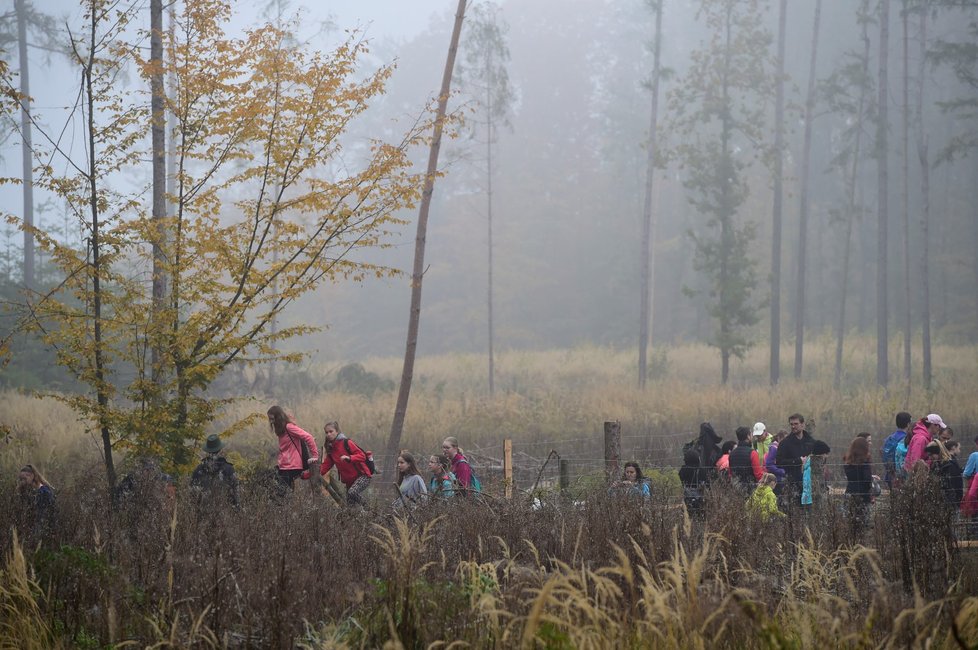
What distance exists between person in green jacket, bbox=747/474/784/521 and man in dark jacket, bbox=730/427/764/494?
596 millimetres

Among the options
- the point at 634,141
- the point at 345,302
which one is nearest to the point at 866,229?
the point at 634,141

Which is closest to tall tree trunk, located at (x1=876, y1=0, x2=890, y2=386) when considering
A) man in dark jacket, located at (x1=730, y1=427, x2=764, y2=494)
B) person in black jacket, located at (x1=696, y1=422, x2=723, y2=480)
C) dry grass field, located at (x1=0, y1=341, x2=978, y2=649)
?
person in black jacket, located at (x1=696, y1=422, x2=723, y2=480)

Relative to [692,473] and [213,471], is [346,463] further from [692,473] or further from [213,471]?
[692,473]

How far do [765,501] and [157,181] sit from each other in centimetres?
857

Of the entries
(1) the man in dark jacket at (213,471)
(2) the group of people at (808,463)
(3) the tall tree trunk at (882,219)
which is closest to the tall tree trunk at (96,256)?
(1) the man in dark jacket at (213,471)

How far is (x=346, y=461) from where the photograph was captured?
11469 millimetres

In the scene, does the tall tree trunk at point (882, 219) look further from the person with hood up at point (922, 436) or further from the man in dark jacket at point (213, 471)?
the man in dark jacket at point (213, 471)

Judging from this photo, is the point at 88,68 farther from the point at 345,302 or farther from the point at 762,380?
the point at 345,302

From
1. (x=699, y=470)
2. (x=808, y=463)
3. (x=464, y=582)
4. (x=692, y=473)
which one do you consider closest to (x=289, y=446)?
(x=692, y=473)

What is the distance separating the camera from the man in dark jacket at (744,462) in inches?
468

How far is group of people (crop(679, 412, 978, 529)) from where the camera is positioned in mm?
10727

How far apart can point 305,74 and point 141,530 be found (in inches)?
237

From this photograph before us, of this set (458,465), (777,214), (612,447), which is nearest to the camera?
(612,447)

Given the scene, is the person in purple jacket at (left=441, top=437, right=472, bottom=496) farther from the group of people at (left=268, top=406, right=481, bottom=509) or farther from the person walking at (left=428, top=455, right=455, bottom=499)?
the person walking at (left=428, top=455, right=455, bottom=499)
